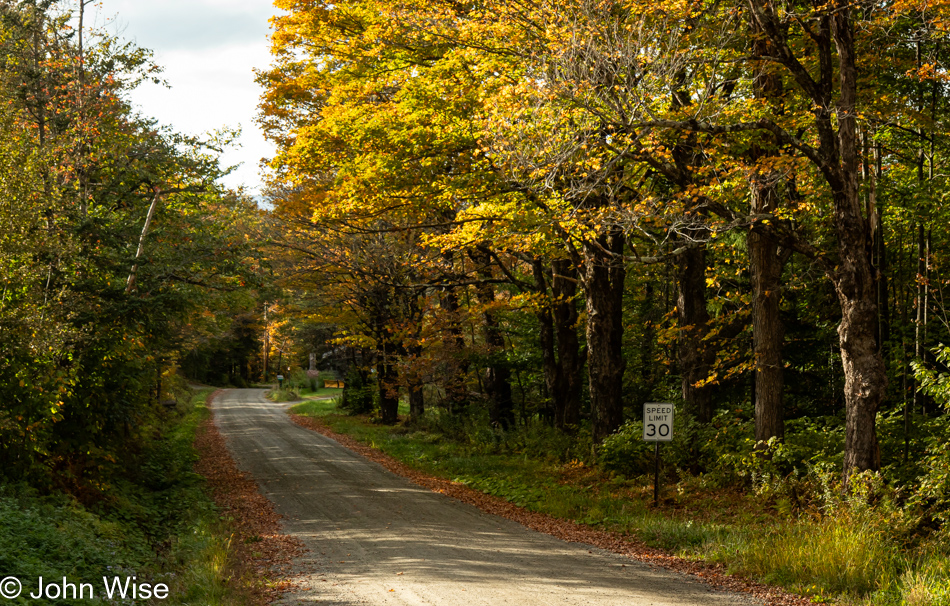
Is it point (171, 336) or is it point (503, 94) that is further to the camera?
point (171, 336)

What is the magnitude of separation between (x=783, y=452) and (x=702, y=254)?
4.73 m

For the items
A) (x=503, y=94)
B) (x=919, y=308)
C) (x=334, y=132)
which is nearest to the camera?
(x=503, y=94)

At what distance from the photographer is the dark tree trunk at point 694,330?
1442 cm

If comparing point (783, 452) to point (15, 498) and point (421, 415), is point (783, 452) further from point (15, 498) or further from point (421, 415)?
point (421, 415)

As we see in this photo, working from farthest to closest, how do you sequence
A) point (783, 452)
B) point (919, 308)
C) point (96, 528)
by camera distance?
point (919, 308)
point (783, 452)
point (96, 528)

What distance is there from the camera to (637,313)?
20.8 meters

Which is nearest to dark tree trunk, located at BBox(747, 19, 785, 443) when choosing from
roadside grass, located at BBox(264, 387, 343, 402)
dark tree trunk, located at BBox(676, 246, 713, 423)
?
dark tree trunk, located at BBox(676, 246, 713, 423)

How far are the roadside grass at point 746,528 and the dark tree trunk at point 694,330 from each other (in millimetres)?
2692

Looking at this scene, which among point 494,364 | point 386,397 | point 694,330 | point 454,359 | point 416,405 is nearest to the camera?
point 694,330

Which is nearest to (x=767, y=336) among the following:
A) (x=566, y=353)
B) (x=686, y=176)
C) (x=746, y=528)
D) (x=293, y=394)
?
(x=686, y=176)

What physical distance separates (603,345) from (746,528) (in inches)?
240

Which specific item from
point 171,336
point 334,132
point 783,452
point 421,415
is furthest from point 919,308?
point 421,415

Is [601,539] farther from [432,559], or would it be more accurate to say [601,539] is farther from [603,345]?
[603,345]

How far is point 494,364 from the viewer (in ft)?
67.6
